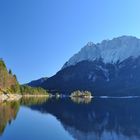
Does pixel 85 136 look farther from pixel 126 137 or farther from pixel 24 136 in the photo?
pixel 24 136

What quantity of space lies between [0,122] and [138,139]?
30.2 metres

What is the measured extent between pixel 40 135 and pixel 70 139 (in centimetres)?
561

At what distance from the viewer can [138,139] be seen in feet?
197

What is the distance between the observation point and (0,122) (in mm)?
74875

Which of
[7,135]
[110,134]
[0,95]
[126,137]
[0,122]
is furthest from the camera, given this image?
[0,95]

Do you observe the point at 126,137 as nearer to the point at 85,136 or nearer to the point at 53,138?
the point at 85,136

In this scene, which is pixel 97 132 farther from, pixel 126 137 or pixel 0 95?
pixel 0 95

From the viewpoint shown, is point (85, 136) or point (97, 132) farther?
point (97, 132)

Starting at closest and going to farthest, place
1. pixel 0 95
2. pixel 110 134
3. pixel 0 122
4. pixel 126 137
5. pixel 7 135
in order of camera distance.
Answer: pixel 7 135 → pixel 126 137 → pixel 110 134 → pixel 0 122 → pixel 0 95

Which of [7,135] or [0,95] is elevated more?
[0,95]

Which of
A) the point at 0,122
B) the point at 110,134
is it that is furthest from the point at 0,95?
the point at 110,134

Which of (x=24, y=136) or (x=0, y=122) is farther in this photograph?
(x=0, y=122)

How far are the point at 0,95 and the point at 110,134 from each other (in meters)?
136

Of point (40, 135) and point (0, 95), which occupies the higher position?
point (0, 95)
